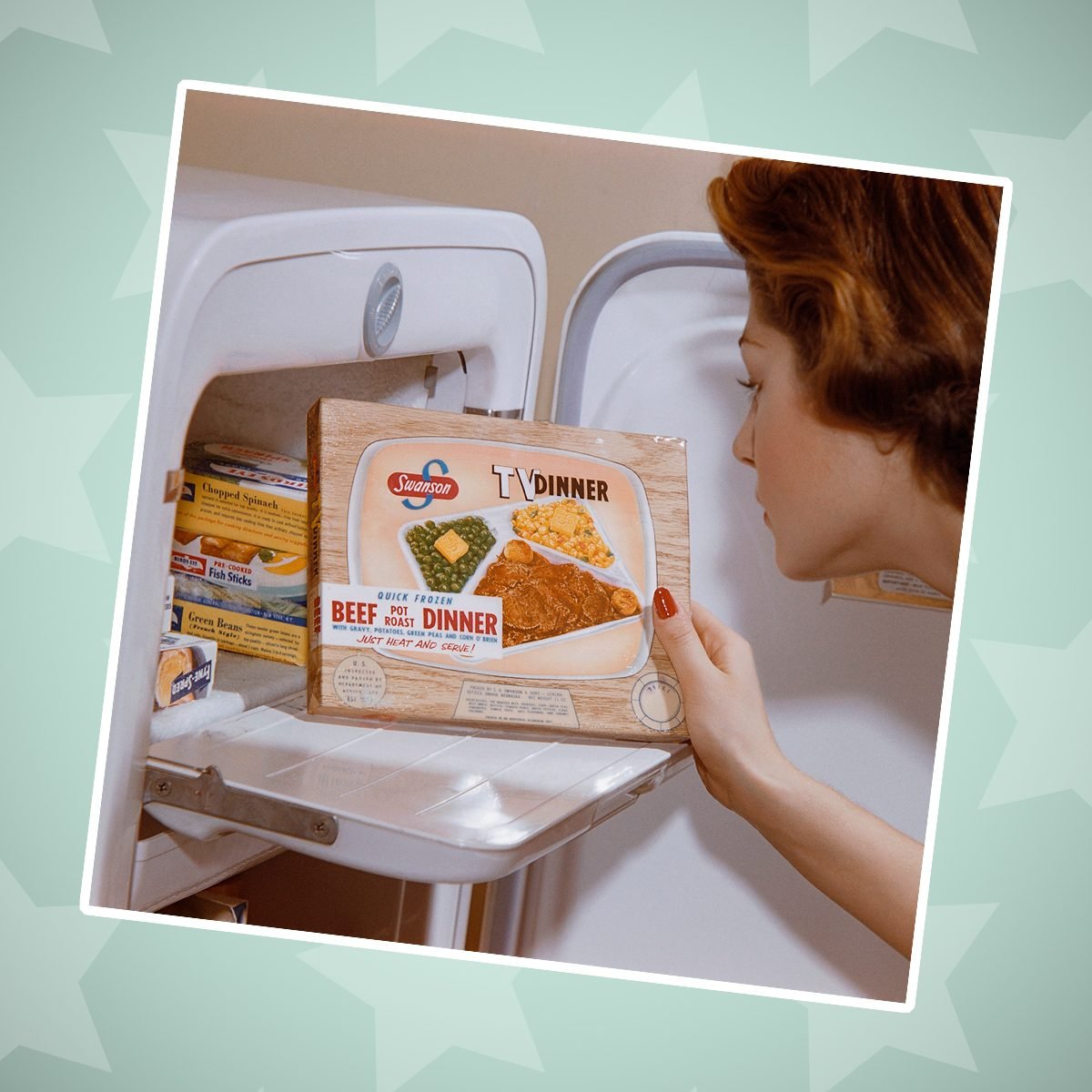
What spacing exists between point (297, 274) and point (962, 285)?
632mm

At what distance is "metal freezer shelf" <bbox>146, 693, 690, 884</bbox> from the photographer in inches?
30.3

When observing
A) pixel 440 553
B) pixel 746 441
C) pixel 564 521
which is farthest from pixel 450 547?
pixel 746 441

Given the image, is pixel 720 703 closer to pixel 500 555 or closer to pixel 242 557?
pixel 500 555

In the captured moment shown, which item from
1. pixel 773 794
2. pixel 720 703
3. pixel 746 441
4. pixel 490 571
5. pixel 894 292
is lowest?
pixel 773 794

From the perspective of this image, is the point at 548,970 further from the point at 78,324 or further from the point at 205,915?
the point at 78,324

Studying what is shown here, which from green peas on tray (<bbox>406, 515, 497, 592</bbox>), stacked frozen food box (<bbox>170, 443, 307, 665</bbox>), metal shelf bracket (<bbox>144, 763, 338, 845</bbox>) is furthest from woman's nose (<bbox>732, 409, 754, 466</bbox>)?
metal shelf bracket (<bbox>144, 763, 338, 845</bbox>)

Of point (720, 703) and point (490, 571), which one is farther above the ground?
point (490, 571)

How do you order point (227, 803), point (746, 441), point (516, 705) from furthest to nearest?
point (746, 441)
point (516, 705)
point (227, 803)

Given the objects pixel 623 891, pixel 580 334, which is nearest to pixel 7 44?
pixel 580 334

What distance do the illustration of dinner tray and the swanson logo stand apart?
2 cm

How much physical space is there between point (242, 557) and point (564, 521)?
0.30 m

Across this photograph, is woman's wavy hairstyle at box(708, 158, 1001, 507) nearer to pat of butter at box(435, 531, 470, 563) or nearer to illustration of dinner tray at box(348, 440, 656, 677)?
illustration of dinner tray at box(348, 440, 656, 677)

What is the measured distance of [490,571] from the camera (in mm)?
978

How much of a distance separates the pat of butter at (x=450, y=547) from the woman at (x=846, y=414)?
20cm
